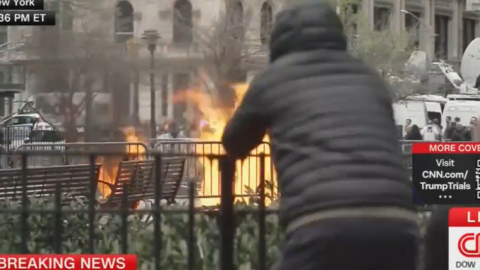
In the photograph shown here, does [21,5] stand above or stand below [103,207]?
above

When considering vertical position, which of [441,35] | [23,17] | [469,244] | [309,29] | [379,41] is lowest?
[469,244]

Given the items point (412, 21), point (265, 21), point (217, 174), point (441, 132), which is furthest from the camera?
point (441, 132)

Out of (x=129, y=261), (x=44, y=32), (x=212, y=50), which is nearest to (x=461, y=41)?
(x=212, y=50)

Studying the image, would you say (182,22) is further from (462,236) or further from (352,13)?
(352,13)

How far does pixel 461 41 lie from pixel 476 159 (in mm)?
5175

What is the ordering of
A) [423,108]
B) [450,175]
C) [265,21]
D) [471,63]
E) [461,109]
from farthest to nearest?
[423,108], [461,109], [471,63], [265,21], [450,175]

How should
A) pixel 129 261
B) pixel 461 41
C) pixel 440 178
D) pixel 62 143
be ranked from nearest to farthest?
pixel 129 261 < pixel 440 178 < pixel 62 143 < pixel 461 41

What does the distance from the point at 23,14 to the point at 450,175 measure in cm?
196

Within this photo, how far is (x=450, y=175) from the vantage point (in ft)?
12.4

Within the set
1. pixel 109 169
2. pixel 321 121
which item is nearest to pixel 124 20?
pixel 109 169

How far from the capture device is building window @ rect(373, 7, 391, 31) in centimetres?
661

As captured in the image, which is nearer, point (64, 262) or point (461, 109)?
point (64, 262)

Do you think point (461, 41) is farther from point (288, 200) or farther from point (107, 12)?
point (288, 200)

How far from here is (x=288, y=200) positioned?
1583mm
